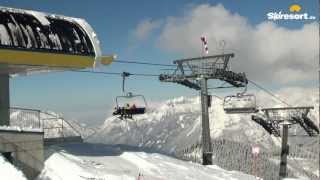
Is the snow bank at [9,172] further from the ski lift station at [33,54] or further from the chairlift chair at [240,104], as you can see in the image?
the chairlift chair at [240,104]

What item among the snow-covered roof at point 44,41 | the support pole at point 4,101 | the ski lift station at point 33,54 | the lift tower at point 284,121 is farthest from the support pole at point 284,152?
the support pole at point 4,101

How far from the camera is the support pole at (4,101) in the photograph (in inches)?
1405

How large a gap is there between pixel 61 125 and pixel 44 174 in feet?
25.5

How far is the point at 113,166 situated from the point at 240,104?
1598 cm

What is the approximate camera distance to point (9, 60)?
33.3 meters

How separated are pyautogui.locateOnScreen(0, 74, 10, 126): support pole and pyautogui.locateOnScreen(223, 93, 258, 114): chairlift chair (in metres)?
18.7

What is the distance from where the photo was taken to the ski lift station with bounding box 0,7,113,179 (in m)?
31.9

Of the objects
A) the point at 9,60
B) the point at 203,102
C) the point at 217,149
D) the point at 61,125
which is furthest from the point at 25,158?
the point at 217,149

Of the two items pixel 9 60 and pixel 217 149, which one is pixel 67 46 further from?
pixel 217 149

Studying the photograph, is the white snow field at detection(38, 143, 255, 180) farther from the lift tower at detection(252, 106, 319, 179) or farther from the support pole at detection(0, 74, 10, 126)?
the lift tower at detection(252, 106, 319, 179)

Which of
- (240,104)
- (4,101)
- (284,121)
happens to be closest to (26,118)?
(4,101)

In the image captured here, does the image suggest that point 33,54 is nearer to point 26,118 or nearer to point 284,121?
point 26,118

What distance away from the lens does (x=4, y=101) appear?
36312 millimetres

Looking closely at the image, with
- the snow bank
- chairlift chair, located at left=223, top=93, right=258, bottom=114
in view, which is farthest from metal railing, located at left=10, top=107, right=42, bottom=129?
chairlift chair, located at left=223, top=93, right=258, bottom=114
